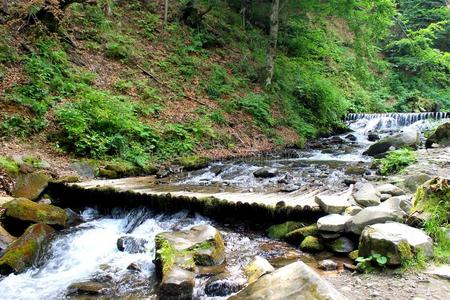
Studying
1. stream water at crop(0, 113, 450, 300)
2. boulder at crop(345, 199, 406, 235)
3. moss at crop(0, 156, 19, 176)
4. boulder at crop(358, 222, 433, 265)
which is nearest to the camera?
boulder at crop(358, 222, 433, 265)

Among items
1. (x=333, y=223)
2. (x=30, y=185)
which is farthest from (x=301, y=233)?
(x=30, y=185)

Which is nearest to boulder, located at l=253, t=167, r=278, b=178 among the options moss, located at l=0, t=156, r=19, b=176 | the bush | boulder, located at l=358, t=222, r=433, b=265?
the bush

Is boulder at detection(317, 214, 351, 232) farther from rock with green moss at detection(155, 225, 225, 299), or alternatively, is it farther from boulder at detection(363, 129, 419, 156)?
boulder at detection(363, 129, 419, 156)

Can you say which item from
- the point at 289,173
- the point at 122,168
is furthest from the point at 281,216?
the point at 122,168

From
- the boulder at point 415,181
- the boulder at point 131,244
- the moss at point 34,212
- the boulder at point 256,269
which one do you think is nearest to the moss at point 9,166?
the moss at point 34,212

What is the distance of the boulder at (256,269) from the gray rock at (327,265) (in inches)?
26.0

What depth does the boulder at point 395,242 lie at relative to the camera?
14.2 feet

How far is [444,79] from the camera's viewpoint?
30.1m

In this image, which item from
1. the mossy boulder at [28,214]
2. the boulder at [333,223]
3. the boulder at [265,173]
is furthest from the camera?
the boulder at [265,173]

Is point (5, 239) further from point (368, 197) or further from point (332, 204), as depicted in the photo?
point (368, 197)

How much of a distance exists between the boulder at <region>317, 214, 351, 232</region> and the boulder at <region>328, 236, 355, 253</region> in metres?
0.14

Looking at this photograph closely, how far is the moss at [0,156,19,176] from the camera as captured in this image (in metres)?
7.81

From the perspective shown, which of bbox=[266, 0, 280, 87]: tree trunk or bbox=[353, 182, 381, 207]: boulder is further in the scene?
bbox=[266, 0, 280, 87]: tree trunk

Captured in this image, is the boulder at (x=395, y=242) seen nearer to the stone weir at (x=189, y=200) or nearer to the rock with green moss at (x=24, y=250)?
the stone weir at (x=189, y=200)
